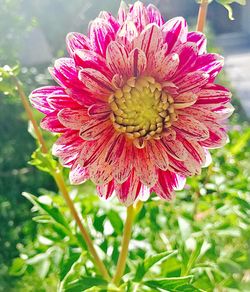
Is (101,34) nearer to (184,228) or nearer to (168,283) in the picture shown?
(168,283)

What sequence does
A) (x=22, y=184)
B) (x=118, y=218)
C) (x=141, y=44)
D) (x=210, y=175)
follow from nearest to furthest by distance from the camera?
1. (x=141, y=44)
2. (x=118, y=218)
3. (x=210, y=175)
4. (x=22, y=184)

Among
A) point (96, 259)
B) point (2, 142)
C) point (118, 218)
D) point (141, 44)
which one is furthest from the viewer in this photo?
point (2, 142)

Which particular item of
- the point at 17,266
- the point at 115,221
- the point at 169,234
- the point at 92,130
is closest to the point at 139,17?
the point at 92,130

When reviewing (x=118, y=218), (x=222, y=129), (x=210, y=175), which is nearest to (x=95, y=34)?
(x=222, y=129)

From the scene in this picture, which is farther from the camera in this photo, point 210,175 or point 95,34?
point 210,175

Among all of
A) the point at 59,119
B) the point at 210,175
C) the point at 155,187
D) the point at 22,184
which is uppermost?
the point at 59,119

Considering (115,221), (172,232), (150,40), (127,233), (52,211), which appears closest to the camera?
(150,40)

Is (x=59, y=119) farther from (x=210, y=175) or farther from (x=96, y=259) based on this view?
(x=210, y=175)
